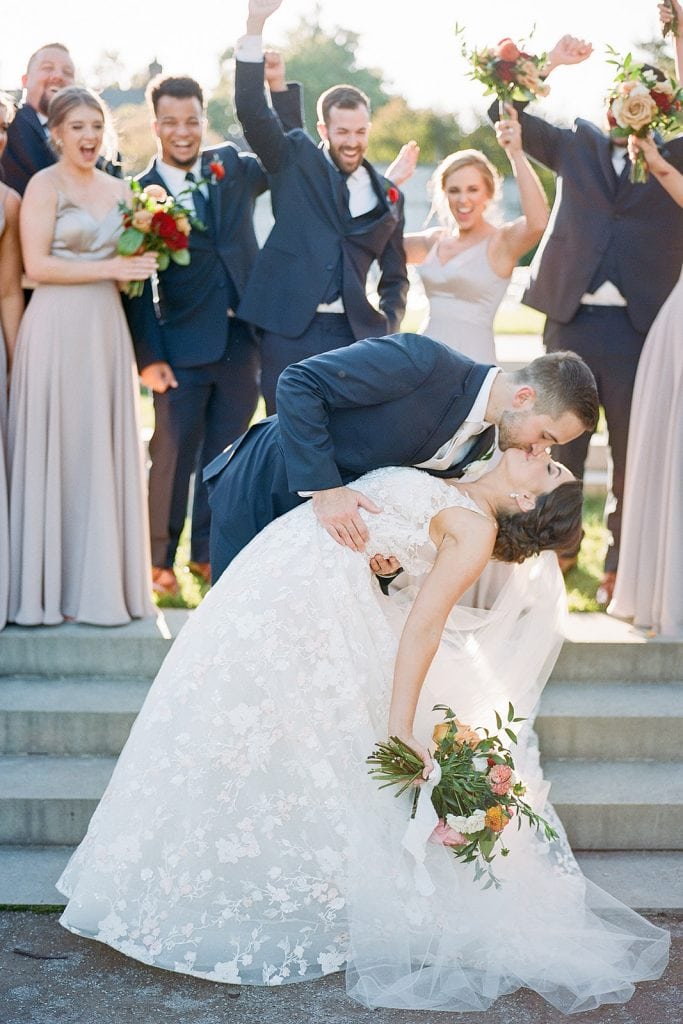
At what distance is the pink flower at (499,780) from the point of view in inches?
139

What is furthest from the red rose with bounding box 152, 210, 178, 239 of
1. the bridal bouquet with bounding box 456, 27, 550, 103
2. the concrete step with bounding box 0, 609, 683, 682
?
the concrete step with bounding box 0, 609, 683, 682

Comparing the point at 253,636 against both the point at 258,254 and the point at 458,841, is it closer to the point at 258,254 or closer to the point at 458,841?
the point at 458,841

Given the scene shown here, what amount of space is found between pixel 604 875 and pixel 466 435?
64.8 inches

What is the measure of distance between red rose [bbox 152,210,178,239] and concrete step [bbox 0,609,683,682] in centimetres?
167

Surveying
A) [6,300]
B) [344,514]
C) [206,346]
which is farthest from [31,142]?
[344,514]

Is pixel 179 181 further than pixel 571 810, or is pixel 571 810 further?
pixel 179 181

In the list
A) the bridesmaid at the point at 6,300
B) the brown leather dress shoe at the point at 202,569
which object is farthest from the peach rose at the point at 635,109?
the brown leather dress shoe at the point at 202,569

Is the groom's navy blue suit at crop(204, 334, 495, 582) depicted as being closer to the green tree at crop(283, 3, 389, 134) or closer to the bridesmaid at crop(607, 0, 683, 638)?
the bridesmaid at crop(607, 0, 683, 638)

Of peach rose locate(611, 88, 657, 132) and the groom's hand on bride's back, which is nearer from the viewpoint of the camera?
the groom's hand on bride's back

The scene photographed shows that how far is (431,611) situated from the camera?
3.52 meters

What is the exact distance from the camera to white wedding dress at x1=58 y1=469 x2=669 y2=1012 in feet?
11.5

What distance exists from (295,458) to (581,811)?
173cm

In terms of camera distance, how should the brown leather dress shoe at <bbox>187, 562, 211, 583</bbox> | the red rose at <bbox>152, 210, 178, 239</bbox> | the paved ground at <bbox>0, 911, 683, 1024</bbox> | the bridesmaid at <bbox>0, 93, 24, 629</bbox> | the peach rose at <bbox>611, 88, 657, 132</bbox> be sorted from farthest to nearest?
1. the brown leather dress shoe at <bbox>187, 562, 211, 583</bbox>
2. the red rose at <bbox>152, 210, 178, 239</bbox>
3. the bridesmaid at <bbox>0, 93, 24, 629</bbox>
4. the peach rose at <bbox>611, 88, 657, 132</bbox>
5. the paved ground at <bbox>0, 911, 683, 1024</bbox>

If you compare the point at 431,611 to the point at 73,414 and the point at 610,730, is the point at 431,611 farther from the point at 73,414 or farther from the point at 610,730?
the point at 73,414
